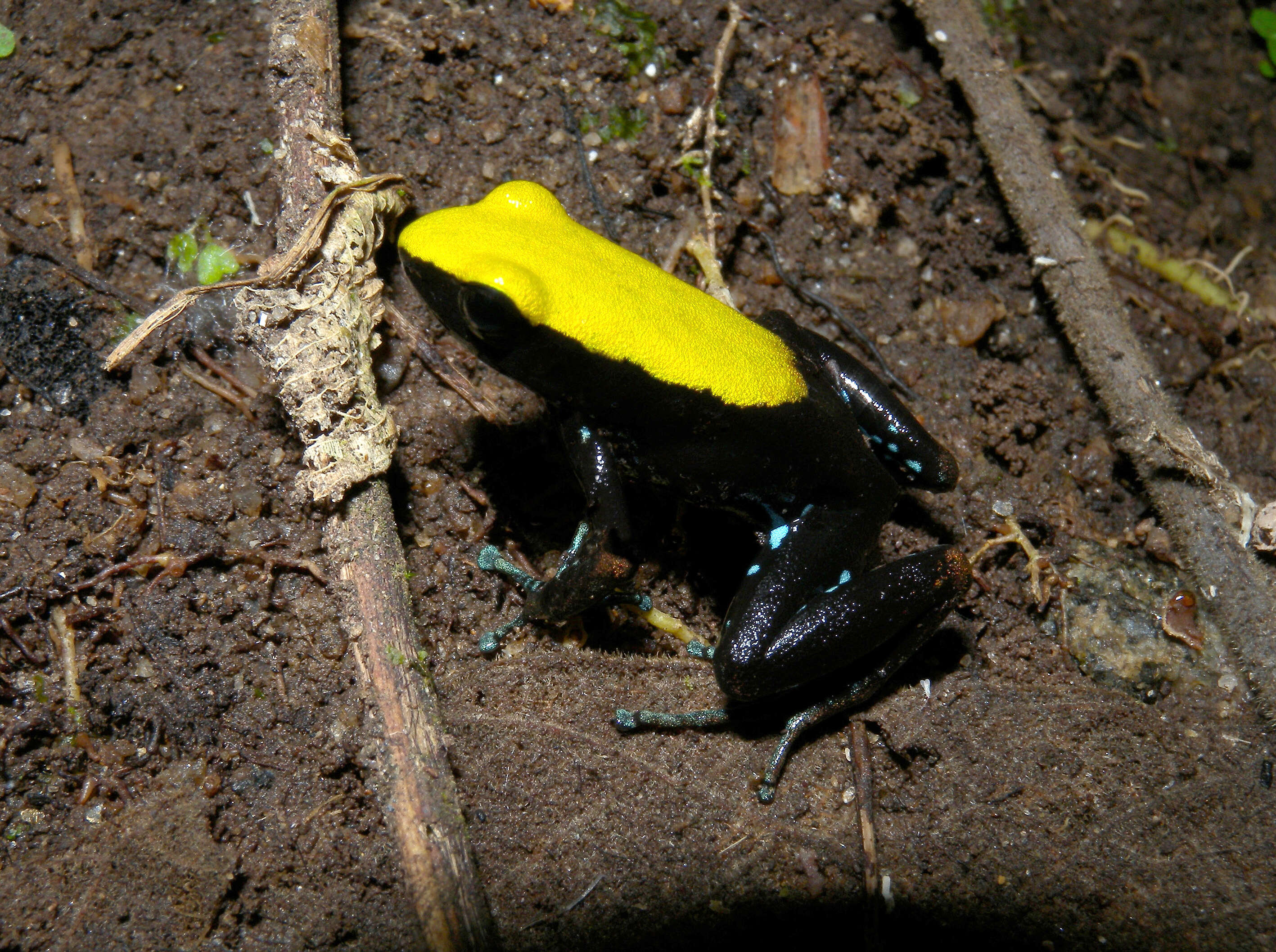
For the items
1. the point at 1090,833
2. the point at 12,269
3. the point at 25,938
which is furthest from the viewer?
the point at 12,269

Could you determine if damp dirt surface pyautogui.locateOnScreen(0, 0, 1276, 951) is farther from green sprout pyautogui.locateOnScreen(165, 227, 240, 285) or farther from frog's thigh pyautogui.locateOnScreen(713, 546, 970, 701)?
frog's thigh pyautogui.locateOnScreen(713, 546, 970, 701)

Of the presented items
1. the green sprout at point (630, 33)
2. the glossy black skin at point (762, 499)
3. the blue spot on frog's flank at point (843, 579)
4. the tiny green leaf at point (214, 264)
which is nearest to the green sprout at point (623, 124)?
the green sprout at point (630, 33)

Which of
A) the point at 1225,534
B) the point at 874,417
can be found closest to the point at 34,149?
the point at 874,417

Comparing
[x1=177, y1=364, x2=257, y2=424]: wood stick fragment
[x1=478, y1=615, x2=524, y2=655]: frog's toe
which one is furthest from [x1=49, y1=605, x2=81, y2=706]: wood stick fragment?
[x1=478, y1=615, x2=524, y2=655]: frog's toe

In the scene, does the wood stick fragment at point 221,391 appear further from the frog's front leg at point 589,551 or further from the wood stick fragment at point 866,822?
the wood stick fragment at point 866,822

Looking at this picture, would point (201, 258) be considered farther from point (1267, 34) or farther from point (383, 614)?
point (1267, 34)

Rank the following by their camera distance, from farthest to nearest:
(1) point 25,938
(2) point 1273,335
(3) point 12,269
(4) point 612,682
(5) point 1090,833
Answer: (2) point 1273,335, (3) point 12,269, (4) point 612,682, (5) point 1090,833, (1) point 25,938

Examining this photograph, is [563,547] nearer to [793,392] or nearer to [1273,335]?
[793,392]

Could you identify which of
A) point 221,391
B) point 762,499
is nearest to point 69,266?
point 221,391
